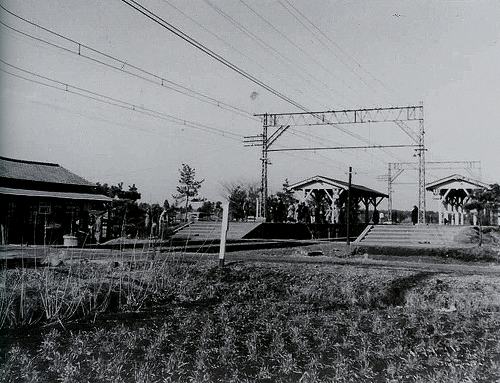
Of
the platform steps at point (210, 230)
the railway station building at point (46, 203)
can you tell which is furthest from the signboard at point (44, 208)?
the platform steps at point (210, 230)

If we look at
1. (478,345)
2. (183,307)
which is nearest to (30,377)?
(183,307)

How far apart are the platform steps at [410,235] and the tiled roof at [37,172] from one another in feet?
49.5

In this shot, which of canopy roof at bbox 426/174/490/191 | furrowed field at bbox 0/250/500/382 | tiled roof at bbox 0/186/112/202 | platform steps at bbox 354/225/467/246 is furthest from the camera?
canopy roof at bbox 426/174/490/191

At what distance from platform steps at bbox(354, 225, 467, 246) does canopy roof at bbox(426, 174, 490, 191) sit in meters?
7.84

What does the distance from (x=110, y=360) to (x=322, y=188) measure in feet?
95.5

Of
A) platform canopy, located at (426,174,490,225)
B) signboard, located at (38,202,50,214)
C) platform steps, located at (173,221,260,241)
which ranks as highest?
platform canopy, located at (426,174,490,225)

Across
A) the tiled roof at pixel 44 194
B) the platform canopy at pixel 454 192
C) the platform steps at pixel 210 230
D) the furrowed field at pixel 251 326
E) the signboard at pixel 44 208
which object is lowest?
the furrowed field at pixel 251 326

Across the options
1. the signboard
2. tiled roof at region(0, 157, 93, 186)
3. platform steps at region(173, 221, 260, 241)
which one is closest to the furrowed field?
the signboard

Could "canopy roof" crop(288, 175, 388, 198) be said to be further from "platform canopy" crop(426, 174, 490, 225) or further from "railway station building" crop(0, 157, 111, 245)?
"railway station building" crop(0, 157, 111, 245)

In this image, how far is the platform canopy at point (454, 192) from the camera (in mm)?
29078

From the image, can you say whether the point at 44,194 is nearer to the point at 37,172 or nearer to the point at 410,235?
the point at 37,172

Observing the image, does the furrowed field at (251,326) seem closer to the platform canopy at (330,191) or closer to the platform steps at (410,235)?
the platform steps at (410,235)

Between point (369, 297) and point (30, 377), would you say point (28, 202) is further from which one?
point (30, 377)

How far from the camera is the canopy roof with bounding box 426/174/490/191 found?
28.7 m
